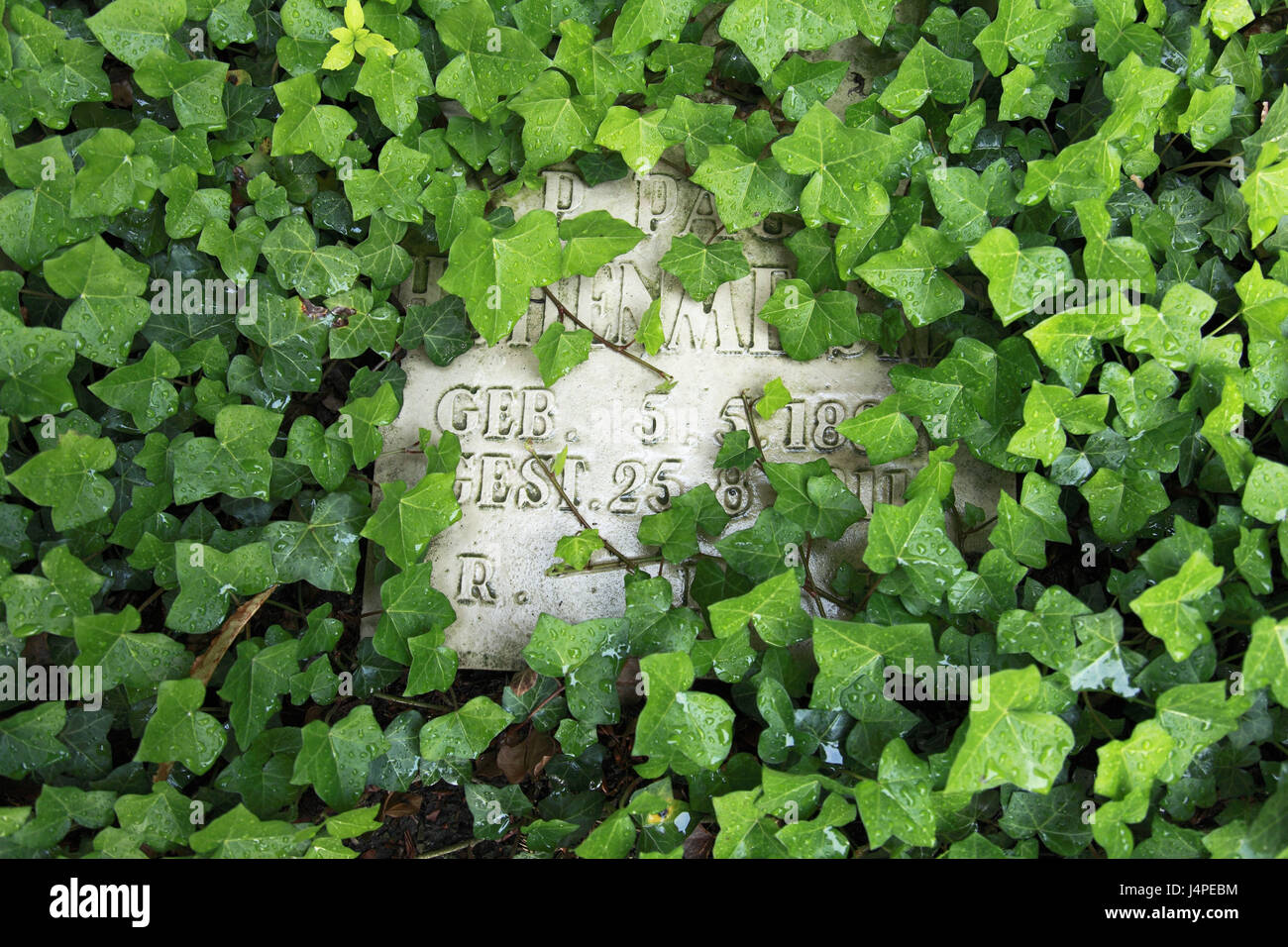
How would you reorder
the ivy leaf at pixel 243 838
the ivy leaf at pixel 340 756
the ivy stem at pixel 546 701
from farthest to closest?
the ivy stem at pixel 546 701 < the ivy leaf at pixel 340 756 < the ivy leaf at pixel 243 838

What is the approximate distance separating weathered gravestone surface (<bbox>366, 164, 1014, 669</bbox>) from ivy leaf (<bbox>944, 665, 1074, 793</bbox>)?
61cm

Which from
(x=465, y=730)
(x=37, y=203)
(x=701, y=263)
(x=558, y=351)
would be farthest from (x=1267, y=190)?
(x=37, y=203)

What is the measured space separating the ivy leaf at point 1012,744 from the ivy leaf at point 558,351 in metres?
1.20

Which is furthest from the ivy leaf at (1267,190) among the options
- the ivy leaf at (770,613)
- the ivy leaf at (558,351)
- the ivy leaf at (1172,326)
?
the ivy leaf at (558,351)

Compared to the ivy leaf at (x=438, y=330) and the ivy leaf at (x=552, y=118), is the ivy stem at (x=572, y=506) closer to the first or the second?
the ivy leaf at (x=438, y=330)

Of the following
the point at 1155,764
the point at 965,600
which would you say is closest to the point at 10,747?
the point at 965,600

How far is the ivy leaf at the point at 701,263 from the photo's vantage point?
2.26 metres

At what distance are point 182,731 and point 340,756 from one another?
33cm

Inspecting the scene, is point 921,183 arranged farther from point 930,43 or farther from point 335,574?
point 335,574

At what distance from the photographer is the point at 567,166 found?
2439mm

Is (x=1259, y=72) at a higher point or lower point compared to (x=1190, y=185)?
higher

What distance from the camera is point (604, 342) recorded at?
2328mm
